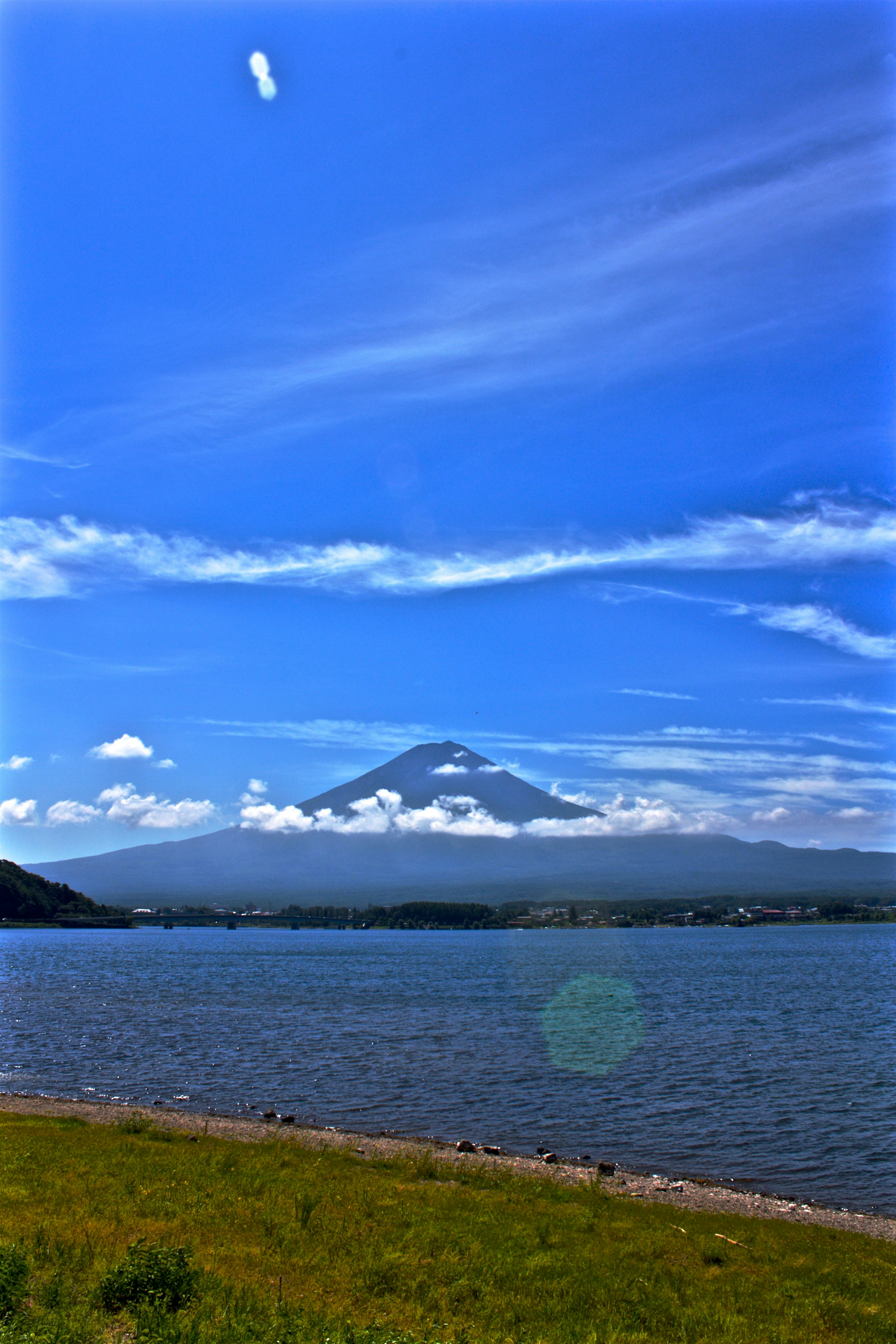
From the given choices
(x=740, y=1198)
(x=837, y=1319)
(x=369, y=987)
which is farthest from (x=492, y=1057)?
(x=369, y=987)

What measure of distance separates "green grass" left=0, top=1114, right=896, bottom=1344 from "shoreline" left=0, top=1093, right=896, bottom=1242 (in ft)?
5.42

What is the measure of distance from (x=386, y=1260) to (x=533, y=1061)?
120 ft

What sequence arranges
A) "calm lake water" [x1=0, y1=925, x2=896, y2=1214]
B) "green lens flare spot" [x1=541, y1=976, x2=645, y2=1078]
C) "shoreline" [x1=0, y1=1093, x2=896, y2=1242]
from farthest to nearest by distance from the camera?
1. "green lens flare spot" [x1=541, y1=976, x2=645, y2=1078]
2. "calm lake water" [x1=0, y1=925, x2=896, y2=1214]
3. "shoreline" [x1=0, y1=1093, x2=896, y2=1242]

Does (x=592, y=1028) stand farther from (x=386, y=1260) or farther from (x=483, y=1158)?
(x=386, y=1260)

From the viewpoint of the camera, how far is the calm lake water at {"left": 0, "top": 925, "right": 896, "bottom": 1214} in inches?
1345

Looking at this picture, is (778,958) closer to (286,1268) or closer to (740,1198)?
(740,1198)

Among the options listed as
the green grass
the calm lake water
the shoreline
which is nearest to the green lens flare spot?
the calm lake water

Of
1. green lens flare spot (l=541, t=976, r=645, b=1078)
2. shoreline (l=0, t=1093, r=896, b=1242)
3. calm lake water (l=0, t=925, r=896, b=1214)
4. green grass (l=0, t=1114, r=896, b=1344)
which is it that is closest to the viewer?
green grass (l=0, t=1114, r=896, b=1344)

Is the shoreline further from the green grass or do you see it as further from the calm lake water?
the green grass

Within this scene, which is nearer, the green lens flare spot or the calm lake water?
the calm lake water

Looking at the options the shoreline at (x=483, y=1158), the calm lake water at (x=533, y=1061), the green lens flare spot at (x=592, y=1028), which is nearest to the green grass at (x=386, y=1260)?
the shoreline at (x=483, y=1158)

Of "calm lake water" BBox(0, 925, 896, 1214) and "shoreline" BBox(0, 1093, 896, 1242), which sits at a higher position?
"shoreline" BBox(0, 1093, 896, 1242)

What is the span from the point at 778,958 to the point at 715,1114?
131900 millimetres

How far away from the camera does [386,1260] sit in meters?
16.0
